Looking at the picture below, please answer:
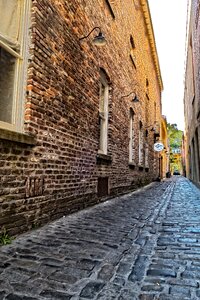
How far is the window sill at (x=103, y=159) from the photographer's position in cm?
667

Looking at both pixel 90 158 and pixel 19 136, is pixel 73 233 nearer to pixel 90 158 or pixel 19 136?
pixel 19 136

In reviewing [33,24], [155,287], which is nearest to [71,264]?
[155,287]

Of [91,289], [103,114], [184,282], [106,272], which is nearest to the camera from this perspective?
[91,289]

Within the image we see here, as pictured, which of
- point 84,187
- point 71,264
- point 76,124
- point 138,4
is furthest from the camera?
point 138,4

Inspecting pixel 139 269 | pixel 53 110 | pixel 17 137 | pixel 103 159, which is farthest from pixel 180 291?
pixel 103 159

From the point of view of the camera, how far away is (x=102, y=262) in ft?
8.57

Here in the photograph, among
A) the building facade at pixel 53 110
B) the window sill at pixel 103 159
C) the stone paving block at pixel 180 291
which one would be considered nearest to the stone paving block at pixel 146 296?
the stone paving block at pixel 180 291

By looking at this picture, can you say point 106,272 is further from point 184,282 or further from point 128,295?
point 184,282

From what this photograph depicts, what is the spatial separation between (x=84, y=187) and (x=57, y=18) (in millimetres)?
3102

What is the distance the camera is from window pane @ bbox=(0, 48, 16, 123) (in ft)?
11.4

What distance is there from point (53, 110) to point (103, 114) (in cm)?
316

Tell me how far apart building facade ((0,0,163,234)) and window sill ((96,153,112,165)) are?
3cm

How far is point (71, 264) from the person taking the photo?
8.32 feet

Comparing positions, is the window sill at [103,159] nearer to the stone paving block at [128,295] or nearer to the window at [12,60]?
the window at [12,60]
